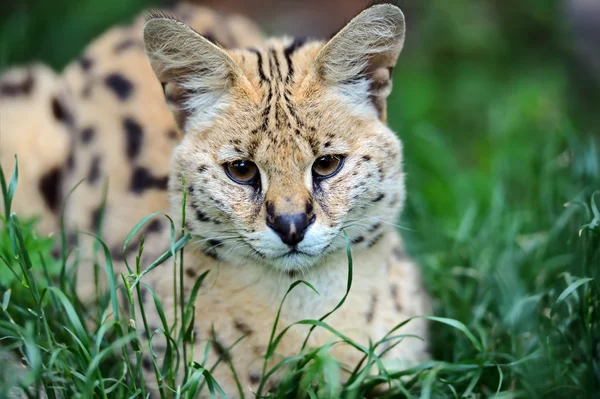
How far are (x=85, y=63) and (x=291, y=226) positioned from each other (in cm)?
246

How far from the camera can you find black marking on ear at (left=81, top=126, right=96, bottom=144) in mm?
4613

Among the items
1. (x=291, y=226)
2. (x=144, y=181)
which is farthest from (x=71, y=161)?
(x=291, y=226)

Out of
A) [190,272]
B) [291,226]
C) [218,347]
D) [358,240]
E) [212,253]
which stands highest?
[291,226]

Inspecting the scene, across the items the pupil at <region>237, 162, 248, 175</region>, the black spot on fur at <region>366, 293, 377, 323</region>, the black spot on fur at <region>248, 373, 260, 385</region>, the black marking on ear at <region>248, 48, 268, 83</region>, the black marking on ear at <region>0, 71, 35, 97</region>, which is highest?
the black marking on ear at <region>248, 48, 268, 83</region>

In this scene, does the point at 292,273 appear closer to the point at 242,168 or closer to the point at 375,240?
the point at 375,240

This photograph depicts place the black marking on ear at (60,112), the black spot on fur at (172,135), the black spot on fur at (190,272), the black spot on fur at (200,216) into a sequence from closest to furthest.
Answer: the black spot on fur at (200,216) < the black spot on fur at (190,272) < the black spot on fur at (172,135) < the black marking on ear at (60,112)

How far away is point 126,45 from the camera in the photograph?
191 inches

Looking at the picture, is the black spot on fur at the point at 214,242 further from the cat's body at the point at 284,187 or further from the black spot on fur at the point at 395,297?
the black spot on fur at the point at 395,297

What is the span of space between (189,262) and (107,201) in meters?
0.96

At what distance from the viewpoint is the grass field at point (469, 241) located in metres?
3.21

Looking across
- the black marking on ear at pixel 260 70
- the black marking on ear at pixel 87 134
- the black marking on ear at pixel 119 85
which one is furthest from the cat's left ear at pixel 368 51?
the black marking on ear at pixel 87 134

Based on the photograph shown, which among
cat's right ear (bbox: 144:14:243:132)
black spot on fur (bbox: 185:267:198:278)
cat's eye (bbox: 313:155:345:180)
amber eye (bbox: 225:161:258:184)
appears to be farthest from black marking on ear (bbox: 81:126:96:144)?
cat's eye (bbox: 313:155:345:180)

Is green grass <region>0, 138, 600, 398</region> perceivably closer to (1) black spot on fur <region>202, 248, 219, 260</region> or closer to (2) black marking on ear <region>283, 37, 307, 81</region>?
(1) black spot on fur <region>202, 248, 219, 260</region>

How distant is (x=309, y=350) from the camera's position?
11.1 feet
